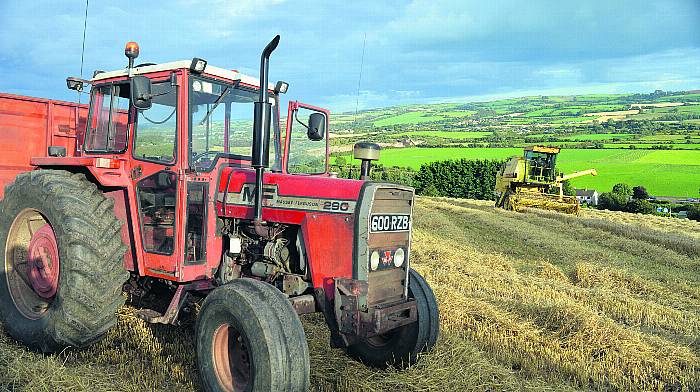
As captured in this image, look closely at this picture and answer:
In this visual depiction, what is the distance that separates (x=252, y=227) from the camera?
427 centimetres

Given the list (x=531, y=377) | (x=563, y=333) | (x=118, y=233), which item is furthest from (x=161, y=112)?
(x=563, y=333)

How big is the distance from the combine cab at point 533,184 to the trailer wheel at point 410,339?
1775cm

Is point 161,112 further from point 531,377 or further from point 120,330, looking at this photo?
point 531,377

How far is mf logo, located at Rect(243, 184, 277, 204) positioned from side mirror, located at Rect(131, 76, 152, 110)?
3.25 feet

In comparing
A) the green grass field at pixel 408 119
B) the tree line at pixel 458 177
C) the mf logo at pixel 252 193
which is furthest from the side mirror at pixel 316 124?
the green grass field at pixel 408 119

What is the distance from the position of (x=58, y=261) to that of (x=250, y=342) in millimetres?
2233

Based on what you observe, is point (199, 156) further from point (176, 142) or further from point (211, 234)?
point (211, 234)

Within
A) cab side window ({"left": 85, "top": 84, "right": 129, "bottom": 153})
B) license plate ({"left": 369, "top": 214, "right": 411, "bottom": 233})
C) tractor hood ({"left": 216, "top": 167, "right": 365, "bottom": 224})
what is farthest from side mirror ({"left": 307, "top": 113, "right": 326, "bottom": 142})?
cab side window ({"left": 85, "top": 84, "right": 129, "bottom": 153})

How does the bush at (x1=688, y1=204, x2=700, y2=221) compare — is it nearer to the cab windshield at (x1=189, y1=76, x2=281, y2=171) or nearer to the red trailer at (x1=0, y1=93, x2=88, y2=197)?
the cab windshield at (x1=189, y1=76, x2=281, y2=171)

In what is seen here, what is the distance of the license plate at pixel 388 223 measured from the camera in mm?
3852

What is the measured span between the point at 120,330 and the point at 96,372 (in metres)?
1.08

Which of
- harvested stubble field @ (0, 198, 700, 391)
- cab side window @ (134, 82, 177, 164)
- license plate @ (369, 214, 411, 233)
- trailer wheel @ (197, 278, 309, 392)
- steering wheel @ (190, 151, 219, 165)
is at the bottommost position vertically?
harvested stubble field @ (0, 198, 700, 391)

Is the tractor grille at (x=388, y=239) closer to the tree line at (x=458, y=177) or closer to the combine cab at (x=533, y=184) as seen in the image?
the combine cab at (x=533, y=184)

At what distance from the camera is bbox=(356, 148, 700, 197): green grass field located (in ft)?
127
